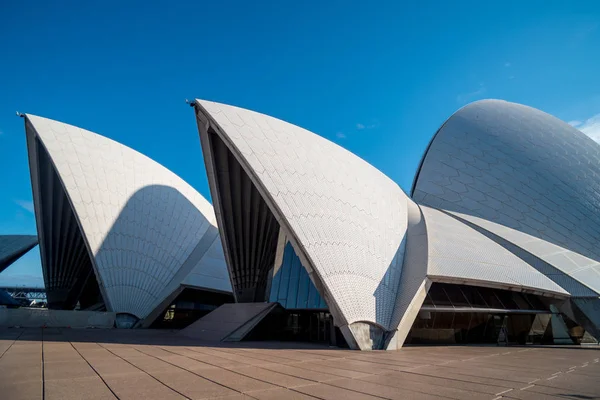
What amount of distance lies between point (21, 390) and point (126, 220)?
72.2 feet

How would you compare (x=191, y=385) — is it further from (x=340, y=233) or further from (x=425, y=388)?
(x=340, y=233)

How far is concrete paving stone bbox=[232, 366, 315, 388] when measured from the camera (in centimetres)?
520

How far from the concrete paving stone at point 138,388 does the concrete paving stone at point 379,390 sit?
7.87 ft

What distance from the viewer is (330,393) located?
456cm

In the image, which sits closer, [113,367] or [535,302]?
[113,367]

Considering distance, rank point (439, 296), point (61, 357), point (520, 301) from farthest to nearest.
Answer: point (520, 301)
point (439, 296)
point (61, 357)

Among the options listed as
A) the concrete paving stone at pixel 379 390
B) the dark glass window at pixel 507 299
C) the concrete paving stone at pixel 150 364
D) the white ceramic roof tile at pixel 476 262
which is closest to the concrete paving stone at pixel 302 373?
the concrete paving stone at pixel 379 390

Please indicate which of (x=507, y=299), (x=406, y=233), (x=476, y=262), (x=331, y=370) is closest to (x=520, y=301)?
(x=507, y=299)

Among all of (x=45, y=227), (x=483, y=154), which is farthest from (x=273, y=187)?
(x=45, y=227)

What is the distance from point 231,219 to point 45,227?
17.2 m

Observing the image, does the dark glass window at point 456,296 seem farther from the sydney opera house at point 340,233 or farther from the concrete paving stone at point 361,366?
the concrete paving stone at point 361,366

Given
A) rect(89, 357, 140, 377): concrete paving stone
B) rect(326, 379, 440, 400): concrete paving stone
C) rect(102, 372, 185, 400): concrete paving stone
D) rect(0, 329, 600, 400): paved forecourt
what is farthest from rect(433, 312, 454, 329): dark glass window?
rect(102, 372, 185, 400): concrete paving stone

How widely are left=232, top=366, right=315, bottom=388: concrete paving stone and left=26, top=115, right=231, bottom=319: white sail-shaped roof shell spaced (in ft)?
61.5

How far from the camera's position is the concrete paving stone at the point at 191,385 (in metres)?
4.32
